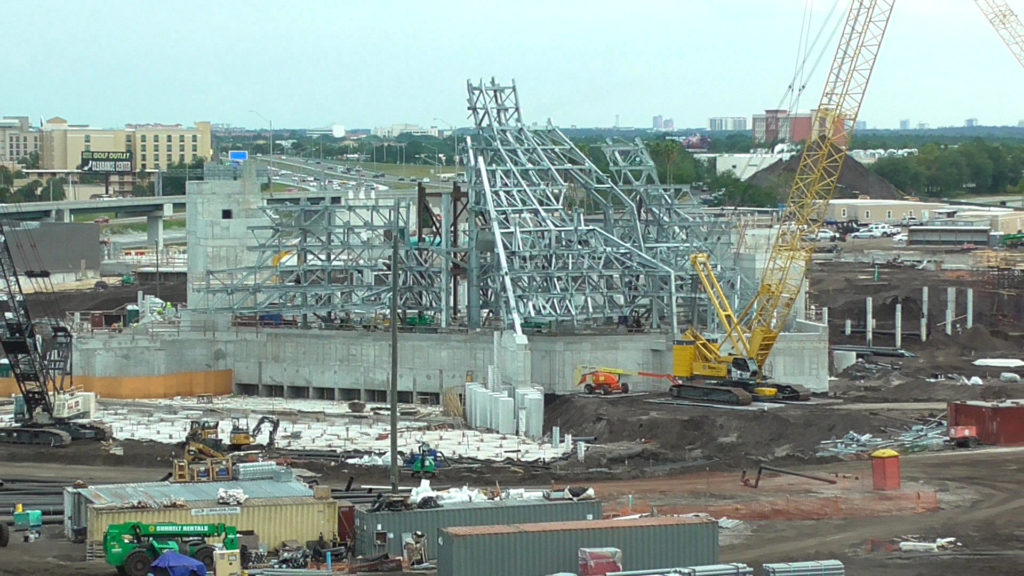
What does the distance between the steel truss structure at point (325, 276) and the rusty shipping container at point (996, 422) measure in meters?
26.8

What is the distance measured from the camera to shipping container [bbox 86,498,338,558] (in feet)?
138

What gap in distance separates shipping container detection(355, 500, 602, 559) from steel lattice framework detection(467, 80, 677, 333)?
2964cm

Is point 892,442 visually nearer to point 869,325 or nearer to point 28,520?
point 28,520

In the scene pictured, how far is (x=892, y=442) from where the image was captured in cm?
6141

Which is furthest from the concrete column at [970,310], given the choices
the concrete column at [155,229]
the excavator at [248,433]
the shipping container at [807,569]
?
the concrete column at [155,229]

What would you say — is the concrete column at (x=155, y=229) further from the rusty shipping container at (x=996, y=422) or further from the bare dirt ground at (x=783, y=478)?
the rusty shipping container at (x=996, y=422)

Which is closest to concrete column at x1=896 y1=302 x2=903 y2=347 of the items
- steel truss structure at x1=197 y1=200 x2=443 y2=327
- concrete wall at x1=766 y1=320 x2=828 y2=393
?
concrete wall at x1=766 y1=320 x2=828 y2=393

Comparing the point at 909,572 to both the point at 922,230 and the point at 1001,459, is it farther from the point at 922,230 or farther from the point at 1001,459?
the point at 922,230

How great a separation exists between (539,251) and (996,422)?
70.2 feet

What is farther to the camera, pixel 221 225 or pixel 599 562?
pixel 221 225

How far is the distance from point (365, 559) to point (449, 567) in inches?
147

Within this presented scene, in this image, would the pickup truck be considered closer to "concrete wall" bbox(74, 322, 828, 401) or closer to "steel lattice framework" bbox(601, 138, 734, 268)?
"steel lattice framework" bbox(601, 138, 734, 268)

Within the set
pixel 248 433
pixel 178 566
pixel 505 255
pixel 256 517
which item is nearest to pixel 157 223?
pixel 505 255

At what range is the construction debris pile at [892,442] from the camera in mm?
60188
